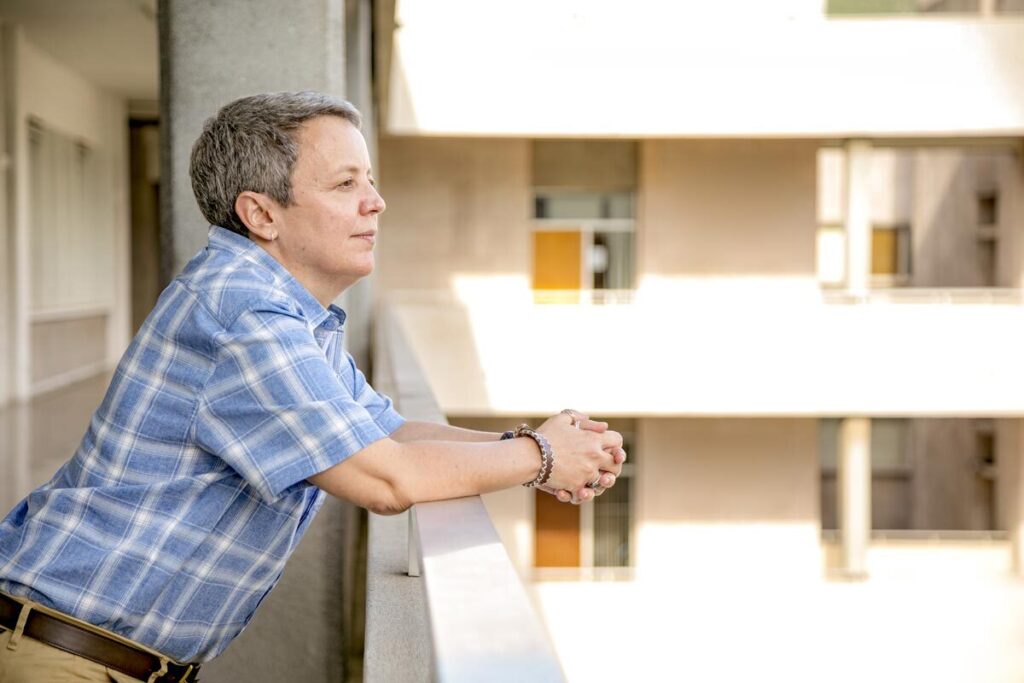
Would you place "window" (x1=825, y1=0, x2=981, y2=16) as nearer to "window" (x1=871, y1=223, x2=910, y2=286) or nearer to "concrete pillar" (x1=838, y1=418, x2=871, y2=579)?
"concrete pillar" (x1=838, y1=418, x2=871, y2=579)

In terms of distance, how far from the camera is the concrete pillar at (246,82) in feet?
12.2

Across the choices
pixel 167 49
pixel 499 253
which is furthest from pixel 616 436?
pixel 499 253

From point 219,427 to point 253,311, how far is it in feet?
0.59

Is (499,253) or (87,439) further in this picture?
(499,253)

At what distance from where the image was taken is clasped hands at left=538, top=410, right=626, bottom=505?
240 cm

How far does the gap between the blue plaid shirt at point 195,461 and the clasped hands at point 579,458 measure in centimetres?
40

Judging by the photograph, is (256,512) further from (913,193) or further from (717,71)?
(913,193)

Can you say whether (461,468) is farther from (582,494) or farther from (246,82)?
(246,82)

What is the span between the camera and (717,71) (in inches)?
579

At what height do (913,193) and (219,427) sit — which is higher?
(913,193)

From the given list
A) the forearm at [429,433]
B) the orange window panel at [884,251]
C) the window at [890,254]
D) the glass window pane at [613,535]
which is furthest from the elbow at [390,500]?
the orange window panel at [884,251]

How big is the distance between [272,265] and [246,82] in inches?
65.7

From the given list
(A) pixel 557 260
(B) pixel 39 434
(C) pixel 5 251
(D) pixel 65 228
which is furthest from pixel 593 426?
(D) pixel 65 228

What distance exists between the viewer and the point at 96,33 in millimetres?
15461
